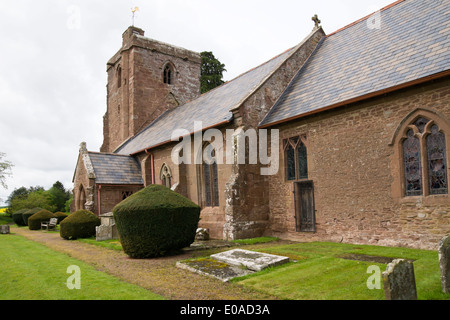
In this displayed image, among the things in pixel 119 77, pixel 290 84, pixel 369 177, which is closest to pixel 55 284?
pixel 369 177

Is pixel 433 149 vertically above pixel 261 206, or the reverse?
pixel 433 149

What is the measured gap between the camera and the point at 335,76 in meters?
13.2

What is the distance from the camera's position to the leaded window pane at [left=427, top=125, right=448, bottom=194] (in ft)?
29.9

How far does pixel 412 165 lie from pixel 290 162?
184 inches

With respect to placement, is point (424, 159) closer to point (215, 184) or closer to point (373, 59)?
point (373, 59)

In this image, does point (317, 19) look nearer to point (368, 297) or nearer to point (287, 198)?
point (287, 198)

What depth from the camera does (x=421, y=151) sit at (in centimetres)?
948

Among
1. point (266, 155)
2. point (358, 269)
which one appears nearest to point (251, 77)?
point (266, 155)

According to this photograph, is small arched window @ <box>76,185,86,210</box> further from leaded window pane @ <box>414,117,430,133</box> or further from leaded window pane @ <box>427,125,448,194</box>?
leaded window pane @ <box>427,125,448,194</box>

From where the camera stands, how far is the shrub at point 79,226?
54.0ft

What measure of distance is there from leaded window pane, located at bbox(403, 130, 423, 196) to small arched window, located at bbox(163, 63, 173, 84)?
77.4 feet

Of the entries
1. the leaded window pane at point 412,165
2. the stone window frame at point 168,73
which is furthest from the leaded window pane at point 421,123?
the stone window frame at point 168,73
